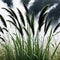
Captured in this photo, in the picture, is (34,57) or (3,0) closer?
(34,57)

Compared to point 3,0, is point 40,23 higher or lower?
lower

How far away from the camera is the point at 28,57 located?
1840mm

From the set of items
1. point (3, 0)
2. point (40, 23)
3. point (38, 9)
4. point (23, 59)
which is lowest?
point (23, 59)

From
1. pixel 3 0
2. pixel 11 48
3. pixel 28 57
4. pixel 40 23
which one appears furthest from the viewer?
pixel 3 0

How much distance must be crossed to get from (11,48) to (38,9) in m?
0.97

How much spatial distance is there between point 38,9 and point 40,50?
1106mm

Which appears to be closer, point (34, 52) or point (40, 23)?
point (40, 23)

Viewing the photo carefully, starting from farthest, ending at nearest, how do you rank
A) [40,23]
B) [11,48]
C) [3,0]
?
[3,0]
[11,48]
[40,23]

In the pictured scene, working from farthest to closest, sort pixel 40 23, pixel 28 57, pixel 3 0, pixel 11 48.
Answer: pixel 3 0
pixel 11 48
pixel 28 57
pixel 40 23

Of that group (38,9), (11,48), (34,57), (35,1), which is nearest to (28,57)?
(34,57)

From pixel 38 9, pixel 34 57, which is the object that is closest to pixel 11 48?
pixel 34 57

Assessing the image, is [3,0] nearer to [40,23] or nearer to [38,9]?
[38,9]

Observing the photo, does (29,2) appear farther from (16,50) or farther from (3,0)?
(16,50)

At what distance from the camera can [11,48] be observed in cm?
203
